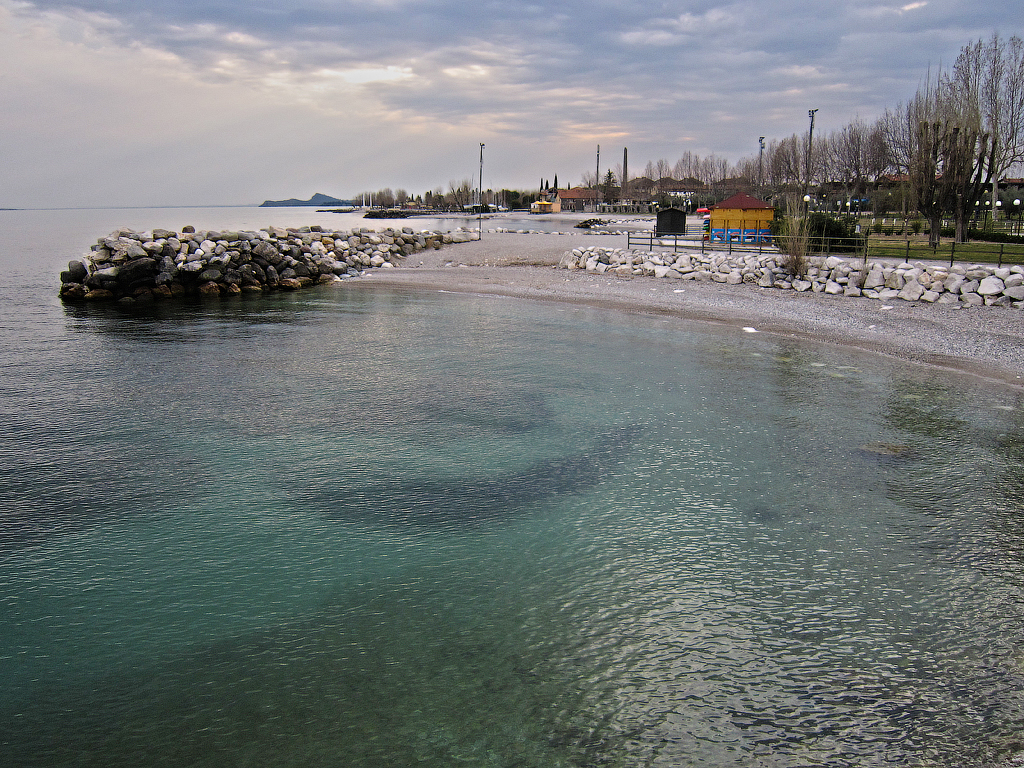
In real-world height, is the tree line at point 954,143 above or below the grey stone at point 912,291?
above

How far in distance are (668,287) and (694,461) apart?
16.5 m

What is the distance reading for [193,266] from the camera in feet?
84.6

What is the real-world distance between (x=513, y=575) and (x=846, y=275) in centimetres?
1952

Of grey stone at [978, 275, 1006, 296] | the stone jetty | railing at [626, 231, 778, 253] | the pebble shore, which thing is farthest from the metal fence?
the stone jetty

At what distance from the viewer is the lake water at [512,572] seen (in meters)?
4.36

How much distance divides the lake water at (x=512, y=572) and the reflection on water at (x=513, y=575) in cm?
3

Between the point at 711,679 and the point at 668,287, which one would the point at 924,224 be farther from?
the point at 711,679

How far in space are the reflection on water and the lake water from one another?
0.09 ft

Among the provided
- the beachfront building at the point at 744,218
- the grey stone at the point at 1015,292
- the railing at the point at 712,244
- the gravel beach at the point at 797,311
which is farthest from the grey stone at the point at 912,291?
the beachfront building at the point at 744,218

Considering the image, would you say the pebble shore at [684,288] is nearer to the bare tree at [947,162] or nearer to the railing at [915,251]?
the railing at [915,251]

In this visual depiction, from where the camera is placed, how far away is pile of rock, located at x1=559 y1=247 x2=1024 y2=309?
63.7 ft

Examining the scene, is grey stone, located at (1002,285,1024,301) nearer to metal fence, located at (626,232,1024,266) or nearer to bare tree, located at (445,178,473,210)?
metal fence, located at (626,232,1024,266)

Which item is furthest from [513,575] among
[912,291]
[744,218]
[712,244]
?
[744,218]

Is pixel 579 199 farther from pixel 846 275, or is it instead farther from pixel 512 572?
pixel 512 572
